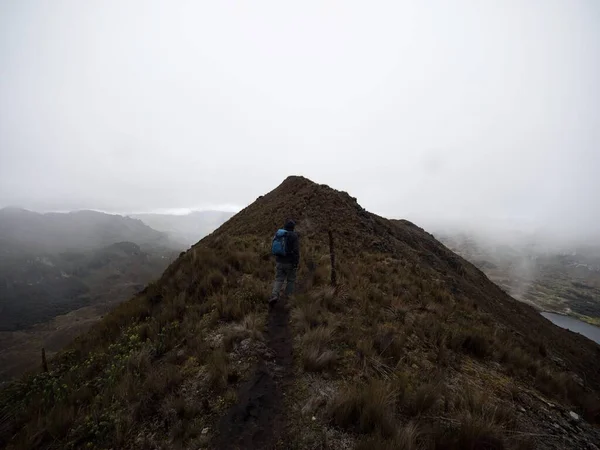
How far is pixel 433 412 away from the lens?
4336mm

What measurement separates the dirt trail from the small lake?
505 ft

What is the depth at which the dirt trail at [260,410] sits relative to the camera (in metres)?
3.73

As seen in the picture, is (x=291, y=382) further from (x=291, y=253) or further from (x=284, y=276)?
(x=291, y=253)

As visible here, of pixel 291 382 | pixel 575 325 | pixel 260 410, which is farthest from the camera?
pixel 575 325

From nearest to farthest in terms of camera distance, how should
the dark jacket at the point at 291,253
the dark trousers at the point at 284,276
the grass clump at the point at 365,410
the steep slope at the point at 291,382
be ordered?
1. the grass clump at the point at 365,410
2. the steep slope at the point at 291,382
3. the dark trousers at the point at 284,276
4. the dark jacket at the point at 291,253

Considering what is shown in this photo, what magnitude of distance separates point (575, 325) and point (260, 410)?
173 meters

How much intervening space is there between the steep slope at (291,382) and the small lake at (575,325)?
150m

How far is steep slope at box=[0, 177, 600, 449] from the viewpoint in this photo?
12.7 ft

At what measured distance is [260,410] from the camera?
4.26m

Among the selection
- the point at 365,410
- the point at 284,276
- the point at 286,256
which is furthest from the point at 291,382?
the point at 286,256

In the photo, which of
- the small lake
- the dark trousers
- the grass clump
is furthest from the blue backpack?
the small lake

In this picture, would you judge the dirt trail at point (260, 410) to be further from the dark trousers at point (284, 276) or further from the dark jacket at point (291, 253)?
the dark jacket at point (291, 253)

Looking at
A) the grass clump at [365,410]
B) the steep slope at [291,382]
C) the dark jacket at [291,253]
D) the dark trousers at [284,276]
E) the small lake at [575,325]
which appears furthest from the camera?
the small lake at [575,325]

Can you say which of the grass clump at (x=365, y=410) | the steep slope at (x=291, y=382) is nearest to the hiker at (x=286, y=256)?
the steep slope at (x=291, y=382)
